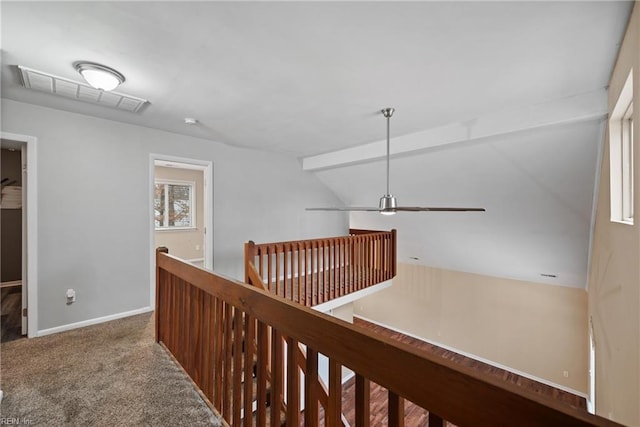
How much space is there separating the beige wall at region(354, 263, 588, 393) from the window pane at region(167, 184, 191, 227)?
573 cm

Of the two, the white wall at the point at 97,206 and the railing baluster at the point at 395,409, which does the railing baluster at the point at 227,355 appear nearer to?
the railing baluster at the point at 395,409

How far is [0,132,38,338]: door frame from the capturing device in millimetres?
2783

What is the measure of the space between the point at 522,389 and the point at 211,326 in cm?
173

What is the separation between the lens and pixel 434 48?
72.3 inches

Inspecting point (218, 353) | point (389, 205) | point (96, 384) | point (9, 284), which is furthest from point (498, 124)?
point (9, 284)

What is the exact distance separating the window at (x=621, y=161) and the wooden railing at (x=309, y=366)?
7.88 feet

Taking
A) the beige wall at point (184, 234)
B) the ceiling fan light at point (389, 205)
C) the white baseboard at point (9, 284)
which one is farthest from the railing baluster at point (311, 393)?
the white baseboard at point (9, 284)

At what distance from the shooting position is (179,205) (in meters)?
6.38

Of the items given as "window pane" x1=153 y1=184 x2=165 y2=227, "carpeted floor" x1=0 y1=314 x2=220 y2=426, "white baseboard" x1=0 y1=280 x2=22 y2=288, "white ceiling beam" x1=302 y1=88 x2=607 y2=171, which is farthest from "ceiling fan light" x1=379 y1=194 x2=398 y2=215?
"white baseboard" x1=0 y1=280 x2=22 y2=288

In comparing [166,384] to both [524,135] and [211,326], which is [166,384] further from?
[524,135]

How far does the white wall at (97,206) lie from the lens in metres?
2.88

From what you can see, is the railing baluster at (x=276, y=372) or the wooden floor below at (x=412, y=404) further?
the wooden floor below at (x=412, y=404)

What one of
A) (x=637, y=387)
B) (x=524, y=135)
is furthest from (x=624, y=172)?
(x=637, y=387)

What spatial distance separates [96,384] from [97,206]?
6.48 feet
